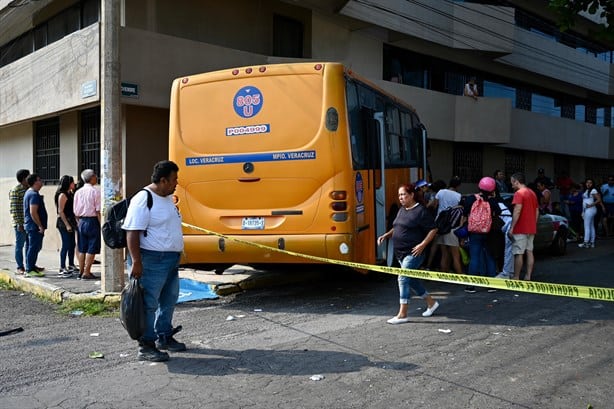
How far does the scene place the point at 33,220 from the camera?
9797 millimetres

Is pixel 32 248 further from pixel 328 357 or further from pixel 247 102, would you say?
pixel 328 357

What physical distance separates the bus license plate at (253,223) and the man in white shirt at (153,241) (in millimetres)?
2214

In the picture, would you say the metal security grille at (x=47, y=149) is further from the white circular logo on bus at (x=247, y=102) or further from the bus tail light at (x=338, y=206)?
the bus tail light at (x=338, y=206)

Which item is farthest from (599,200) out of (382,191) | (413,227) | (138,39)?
(138,39)

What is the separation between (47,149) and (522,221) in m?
11.7

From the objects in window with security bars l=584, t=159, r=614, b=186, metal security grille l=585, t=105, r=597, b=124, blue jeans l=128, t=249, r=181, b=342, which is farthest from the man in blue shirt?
metal security grille l=585, t=105, r=597, b=124

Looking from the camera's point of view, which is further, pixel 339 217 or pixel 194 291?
pixel 194 291

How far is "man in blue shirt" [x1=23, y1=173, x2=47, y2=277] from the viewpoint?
9.74 meters

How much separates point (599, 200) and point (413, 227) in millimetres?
11237

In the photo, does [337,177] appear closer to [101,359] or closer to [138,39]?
[101,359]

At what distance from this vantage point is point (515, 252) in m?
9.36

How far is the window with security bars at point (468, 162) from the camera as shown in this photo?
2072 centimetres

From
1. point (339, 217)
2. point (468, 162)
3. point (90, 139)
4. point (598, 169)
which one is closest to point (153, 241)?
point (339, 217)

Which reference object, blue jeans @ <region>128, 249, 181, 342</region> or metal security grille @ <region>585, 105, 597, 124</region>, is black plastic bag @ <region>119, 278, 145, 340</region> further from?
metal security grille @ <region>585, 105, 597, 124</region>
